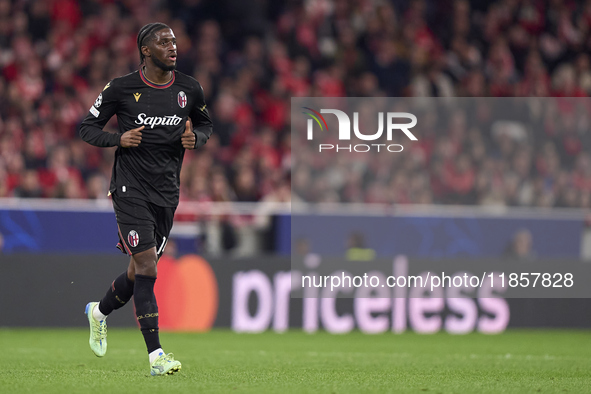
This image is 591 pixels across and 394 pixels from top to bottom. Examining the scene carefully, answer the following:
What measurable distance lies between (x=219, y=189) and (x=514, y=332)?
4281 millimetres

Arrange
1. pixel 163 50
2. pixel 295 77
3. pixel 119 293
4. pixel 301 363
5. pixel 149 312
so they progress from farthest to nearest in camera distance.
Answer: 1. pixel 295 77
2. pixel 301 363
3. pixel 119 293
4. pixel 163 50
5. pixel 149 312

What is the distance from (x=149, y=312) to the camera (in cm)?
607

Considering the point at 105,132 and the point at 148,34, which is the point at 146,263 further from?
the point at 148,34

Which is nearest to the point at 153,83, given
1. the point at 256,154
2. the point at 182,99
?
the point at 182,99

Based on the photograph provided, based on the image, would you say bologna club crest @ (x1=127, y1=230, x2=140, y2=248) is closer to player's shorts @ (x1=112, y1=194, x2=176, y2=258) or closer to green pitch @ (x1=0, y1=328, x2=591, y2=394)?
player's shorts @ (x1=112, y1=194, x2=176, y2=258)

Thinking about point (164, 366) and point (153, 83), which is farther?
point (153, 83)

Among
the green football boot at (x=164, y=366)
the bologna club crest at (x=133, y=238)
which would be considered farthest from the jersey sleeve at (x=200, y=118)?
the green football boot at (x=164, y=366)

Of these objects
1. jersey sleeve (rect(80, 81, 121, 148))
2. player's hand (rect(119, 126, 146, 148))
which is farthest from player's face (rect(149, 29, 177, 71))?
player's hand (rect(119, 126, 146, 148))

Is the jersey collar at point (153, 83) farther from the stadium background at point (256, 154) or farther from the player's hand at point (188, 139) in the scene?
the stadium background at point (256, 154)

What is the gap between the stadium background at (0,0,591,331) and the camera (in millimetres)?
11367

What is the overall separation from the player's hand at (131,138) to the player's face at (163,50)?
1.57 feet

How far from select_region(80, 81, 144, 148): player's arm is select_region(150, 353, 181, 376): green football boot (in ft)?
4.65

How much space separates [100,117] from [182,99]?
0.58m

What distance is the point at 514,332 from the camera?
39.5 feet
